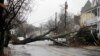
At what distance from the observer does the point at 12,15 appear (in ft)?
89.4

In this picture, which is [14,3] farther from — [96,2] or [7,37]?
[96,2]

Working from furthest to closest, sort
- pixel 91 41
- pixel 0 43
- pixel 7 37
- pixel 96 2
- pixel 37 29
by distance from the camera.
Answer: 1. pixel 37 29
2. pixel 96 2
3. pixel 91 41
4. pixel 7 37
5. pixel 0 43

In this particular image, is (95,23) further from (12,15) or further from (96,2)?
(12,15)

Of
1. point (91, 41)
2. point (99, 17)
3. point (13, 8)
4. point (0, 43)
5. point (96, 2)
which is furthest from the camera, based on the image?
point (96, 2)

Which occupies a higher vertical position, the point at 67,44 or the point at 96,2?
the point at 96,2

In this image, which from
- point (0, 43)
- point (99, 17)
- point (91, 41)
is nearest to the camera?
point (0, 43)

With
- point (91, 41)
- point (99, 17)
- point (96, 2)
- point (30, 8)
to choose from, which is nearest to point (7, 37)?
point (30, 8)

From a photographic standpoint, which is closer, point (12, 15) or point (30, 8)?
point (12, 15)

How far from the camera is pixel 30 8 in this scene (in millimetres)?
29750

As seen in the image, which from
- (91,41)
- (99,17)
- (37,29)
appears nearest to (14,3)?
(91,41)

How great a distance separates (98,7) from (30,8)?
24576mm

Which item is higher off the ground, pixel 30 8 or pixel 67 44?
pixel 30 8

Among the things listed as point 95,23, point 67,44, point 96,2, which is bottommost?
point 67,44

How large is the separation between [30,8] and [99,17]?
23.1 m
